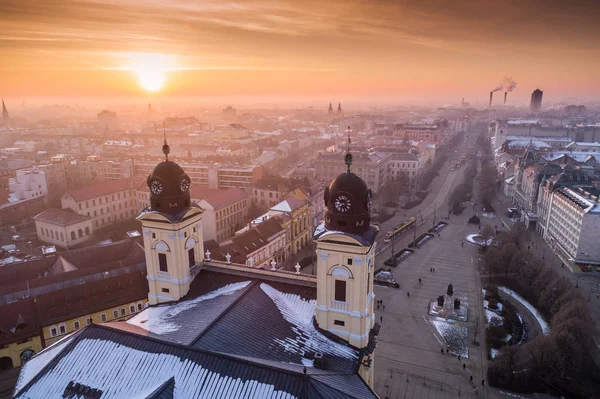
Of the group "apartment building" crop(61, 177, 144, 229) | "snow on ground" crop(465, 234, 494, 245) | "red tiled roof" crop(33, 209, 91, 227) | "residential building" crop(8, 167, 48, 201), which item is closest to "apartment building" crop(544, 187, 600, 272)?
"snow on ground" crop(465, 234, 494, 245)

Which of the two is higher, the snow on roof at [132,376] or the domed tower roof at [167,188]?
the domed tower roof at [167,188]

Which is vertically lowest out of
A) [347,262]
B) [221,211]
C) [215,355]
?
[221,211]

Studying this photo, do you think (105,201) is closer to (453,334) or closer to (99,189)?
(99,189)

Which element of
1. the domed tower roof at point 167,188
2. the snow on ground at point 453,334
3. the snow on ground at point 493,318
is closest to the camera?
the domed tower roof at point 167,188

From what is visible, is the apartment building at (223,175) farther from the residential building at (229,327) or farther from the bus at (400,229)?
the residential building at (229,327)

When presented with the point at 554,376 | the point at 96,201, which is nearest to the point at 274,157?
the point at 96,201

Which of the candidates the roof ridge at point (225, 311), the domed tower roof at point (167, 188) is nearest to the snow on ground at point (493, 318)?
the roof ridge at point (225, 311)

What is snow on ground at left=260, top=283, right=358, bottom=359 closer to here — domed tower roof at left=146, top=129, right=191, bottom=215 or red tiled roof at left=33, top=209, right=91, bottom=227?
domed tower roof at left=146, top=129, right=191, bottom=215

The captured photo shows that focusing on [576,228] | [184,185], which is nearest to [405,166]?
[576,228]
